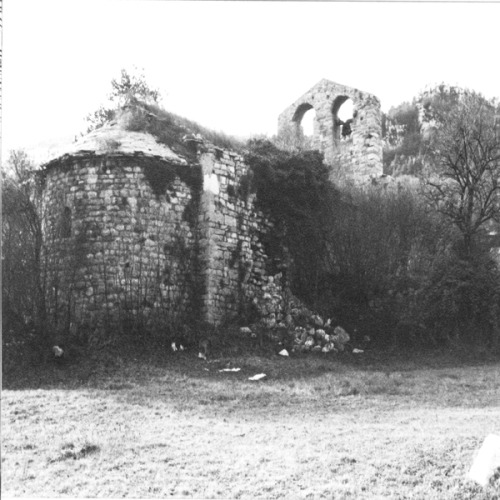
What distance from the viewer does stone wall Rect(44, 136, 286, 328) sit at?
1317cm

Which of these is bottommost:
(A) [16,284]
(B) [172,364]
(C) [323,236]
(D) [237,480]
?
(D) [237,480]

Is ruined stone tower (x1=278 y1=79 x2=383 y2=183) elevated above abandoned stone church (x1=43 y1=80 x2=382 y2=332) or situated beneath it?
elevated above

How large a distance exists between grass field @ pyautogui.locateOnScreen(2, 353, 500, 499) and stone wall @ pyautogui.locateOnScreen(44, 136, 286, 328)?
1.42 m

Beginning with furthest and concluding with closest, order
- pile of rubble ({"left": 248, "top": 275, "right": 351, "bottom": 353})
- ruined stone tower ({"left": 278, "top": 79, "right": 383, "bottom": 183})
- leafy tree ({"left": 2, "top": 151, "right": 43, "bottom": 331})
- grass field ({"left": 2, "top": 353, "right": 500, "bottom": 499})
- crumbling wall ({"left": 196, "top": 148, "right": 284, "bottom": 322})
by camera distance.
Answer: ruined stone tower ({"left": 278, "top": 79, "right": 383, "bottom": 183}), pile of rubble ({"left": 248, "top": 275, "right": 351, "bottom": 353}), crumbling wall ({"left": 196, "top": 148, "right": 284, "bottom": 322}), leafy tree ({"left": 2, "top": 151, "right": 43, "bottom": 331}), grass field ({"left": 2, "top": 353, "right": 500, "bottom": 499})

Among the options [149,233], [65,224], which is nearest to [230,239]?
[149,233]

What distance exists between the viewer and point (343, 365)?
13.6m

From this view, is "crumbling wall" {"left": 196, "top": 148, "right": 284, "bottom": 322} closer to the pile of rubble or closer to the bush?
the pile of rubble

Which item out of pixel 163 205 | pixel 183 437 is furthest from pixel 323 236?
pixel 183 437

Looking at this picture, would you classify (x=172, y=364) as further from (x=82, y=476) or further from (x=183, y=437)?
(x=82, y=476)

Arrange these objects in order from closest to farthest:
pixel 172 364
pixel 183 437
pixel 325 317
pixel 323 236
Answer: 1. pixel 183 437
2. pixel 172 364
3. pixel 325 317
4. pixel 323 236

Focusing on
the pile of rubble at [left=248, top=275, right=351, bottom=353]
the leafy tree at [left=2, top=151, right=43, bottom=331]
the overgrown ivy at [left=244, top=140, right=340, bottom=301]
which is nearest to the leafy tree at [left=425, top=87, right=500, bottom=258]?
the overgrown ivy at [left=244, top=140, right=340, bottom=301]

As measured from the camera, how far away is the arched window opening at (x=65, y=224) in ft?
44.1

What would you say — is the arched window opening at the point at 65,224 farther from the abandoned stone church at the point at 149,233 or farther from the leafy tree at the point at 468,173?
the leafy tree at the point at 468,173

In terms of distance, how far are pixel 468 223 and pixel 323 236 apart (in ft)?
10.6
